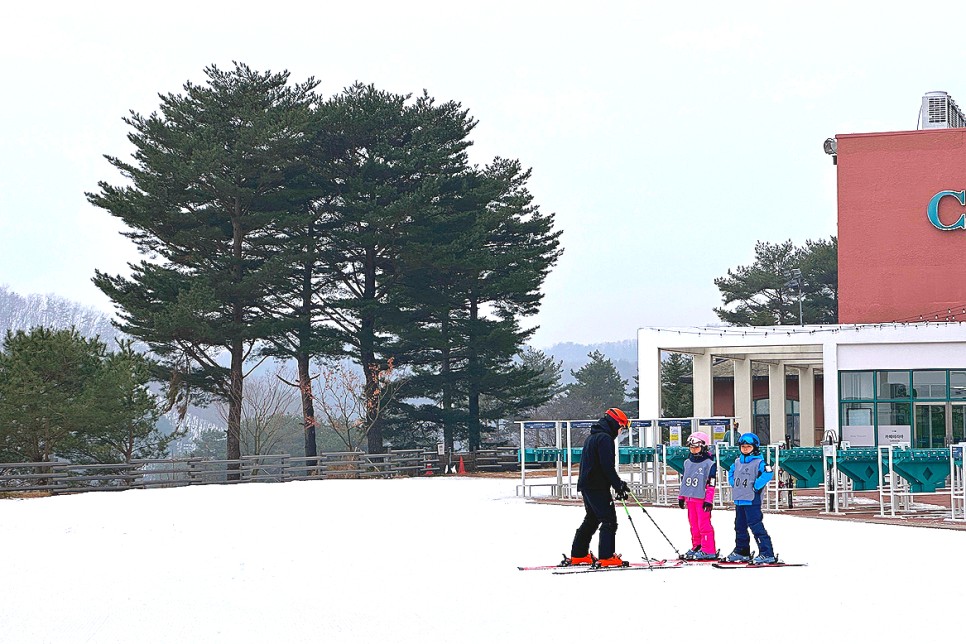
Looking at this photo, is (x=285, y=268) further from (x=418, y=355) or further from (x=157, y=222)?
(x=418, y=355)

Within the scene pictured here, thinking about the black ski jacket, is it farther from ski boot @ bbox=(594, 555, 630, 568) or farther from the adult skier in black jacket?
ski boot @ bbox=(594, 555, 630, 568)

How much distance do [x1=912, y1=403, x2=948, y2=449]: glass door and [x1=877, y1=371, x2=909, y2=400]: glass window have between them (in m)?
0.60

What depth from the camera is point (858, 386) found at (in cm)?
3947

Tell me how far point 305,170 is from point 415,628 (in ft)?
149

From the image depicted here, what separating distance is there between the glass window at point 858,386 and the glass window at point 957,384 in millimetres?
2201

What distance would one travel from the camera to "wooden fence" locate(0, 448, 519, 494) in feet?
134

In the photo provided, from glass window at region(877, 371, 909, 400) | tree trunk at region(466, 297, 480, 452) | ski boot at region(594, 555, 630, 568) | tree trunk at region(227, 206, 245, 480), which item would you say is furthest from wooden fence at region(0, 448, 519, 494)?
ski boot at region(594, 555, 630, 568)

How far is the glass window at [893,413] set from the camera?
39.2 meters

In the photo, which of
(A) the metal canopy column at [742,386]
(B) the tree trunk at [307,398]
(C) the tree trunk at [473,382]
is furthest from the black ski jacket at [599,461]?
(C) the tree trunk at [473,382]

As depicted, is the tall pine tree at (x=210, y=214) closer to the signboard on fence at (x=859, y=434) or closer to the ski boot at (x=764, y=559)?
the signboard on fence at (x=859, y=434)

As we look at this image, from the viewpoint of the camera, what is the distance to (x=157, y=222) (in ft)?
171

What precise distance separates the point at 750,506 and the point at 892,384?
25.5 m

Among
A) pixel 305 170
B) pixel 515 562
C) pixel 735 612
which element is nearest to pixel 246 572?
pixel 515 562

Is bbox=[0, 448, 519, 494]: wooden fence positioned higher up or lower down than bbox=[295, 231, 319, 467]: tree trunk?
lower down
